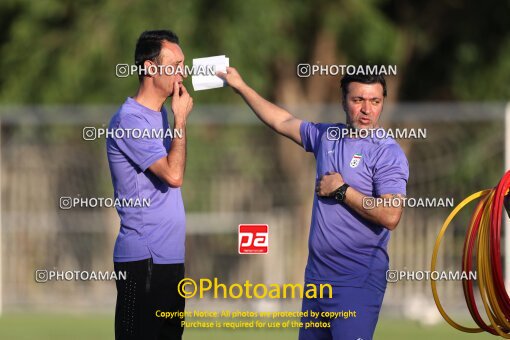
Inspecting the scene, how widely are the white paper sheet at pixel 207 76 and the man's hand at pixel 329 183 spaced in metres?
0.90

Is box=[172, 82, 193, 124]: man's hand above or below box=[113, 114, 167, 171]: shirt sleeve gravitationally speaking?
above

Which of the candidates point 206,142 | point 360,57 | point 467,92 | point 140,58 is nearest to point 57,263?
point 206,142

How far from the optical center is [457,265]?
1311 centimetres

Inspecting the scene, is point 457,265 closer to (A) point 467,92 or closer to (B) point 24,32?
(A) point 467,92

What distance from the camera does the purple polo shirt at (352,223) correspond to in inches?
259

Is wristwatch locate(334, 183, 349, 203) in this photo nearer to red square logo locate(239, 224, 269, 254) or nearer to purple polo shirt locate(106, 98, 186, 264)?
purple polo shirt locate(106, 98, 186, 264)

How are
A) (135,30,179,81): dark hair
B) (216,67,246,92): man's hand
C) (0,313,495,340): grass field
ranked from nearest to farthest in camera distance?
(135,30,179,81): dark hair < (216,67,246,92): man's hand < (0,313,495,340): grass field

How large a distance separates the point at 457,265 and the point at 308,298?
6.70 m

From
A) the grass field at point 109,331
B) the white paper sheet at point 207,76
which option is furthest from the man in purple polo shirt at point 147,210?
the grass field at point 109,331

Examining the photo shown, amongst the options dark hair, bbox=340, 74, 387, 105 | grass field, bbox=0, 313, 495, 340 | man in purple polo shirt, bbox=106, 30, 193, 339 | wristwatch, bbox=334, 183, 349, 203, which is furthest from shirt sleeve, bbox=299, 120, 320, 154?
grass field, bbox=0, 313, 495, 340

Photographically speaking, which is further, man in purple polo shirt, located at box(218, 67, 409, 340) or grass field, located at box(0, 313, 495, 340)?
grass field, located at box(0, 313, 495, 340)

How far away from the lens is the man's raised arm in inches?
275

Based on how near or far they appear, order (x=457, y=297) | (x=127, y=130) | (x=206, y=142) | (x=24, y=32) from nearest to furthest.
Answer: (x=127, y=130), (x=457, y=297), (x=206, y=142), (x=24, y=32)

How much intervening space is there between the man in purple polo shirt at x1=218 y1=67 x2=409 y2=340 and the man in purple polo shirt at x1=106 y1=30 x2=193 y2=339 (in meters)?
0.80
